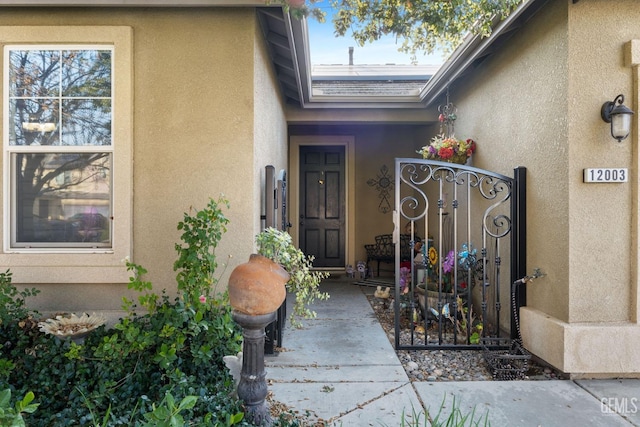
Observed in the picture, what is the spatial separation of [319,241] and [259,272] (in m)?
5.30

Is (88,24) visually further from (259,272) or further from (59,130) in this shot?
(259,272)

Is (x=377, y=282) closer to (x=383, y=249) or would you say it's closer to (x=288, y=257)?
(x=383, y=249)

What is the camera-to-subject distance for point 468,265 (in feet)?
11.9

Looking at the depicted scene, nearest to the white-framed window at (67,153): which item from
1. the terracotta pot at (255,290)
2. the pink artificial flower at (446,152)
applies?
the terracotta pot at (255,290)

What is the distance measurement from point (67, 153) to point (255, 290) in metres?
2.11

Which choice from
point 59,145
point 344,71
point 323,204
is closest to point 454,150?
point 323,204

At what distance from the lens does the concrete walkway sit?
231cm

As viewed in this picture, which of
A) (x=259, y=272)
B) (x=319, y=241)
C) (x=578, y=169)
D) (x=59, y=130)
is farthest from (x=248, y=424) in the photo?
(x=319, y=241)

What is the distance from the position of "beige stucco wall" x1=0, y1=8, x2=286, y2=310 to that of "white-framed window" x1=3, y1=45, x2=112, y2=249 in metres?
0.28

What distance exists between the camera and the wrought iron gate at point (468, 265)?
3.42m

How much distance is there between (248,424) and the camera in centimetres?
192

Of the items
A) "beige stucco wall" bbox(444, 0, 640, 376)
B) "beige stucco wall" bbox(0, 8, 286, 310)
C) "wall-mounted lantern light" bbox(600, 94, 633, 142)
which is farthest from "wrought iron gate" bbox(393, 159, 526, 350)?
"beige stucco wall" bbox(0, 8, 286, 310)

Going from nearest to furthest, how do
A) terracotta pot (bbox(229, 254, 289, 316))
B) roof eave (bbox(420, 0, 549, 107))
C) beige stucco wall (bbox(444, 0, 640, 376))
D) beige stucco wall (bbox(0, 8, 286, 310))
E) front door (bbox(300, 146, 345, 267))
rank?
1. terracotta pot (bbox(229, 254, 289, 316))
2. beige stucco wall (bbox(444, 0, 640, 376))
3. beige stucco wall (bbox(0, 8, 286, 310))
4. roof eave (bbox(420, 0, 549, 107))
5. front door (bbox(300, 146, 345, 267))

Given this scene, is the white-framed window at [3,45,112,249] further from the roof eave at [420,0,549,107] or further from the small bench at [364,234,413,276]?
the small bench at [364,234,413,276]
